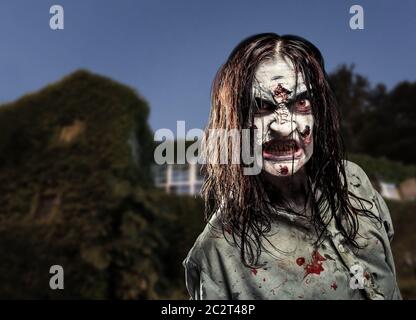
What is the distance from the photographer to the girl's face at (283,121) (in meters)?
1.15

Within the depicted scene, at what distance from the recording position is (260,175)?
1.20 metres

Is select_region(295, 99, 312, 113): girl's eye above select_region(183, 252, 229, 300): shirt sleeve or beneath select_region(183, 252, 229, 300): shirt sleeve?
above

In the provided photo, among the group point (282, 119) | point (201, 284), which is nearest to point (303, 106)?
point (282, 119)

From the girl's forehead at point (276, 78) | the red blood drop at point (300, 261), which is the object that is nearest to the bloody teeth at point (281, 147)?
the girl's forehead at point (276, 78)

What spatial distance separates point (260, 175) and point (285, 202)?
0.32 ft

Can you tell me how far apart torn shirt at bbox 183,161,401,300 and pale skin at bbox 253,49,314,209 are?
5.4 inches

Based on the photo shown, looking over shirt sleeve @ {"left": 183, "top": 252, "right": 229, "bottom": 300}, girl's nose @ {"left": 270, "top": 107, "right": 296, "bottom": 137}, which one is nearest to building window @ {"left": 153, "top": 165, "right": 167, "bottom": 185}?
shirt sleeve @ {"left": 183, "top": 252, "right": 229, "bottom": 300}

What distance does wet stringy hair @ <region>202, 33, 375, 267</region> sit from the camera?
1.18m

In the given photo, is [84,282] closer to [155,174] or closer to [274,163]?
[155,174]

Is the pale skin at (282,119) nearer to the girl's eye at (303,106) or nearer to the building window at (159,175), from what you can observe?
the girl's eye at (303,106)

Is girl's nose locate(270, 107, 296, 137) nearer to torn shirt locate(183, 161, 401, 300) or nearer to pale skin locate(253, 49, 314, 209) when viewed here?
pale skin locate(253, 49, 314, 209)

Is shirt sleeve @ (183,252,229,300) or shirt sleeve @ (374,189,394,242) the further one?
shirt sleeve @ (374,189,394,242)

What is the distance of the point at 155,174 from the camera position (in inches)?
486
